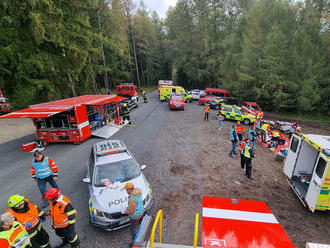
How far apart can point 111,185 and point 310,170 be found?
7652mm

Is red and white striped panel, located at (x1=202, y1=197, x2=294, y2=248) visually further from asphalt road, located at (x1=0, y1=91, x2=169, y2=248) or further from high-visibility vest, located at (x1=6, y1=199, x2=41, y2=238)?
high-visibility vest, located at (x1=6, y1=199, x2=41, y2=238)

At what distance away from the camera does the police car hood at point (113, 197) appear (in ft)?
15.6

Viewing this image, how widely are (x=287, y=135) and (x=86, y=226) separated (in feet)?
51.0

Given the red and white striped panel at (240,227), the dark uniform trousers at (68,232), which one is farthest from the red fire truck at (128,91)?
the dark uniform trousers at (68,232)

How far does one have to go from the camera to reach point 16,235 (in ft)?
10.4

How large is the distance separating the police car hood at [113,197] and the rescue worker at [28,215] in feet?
4.45

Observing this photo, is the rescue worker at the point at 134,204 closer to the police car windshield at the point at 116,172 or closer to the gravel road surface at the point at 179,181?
the gravel road surface at the point at 179,181

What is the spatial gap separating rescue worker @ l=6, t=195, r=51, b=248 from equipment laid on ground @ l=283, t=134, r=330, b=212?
7452 millimetres

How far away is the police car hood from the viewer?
4762 mm

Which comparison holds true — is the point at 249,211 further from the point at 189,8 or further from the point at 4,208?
the point at 189,8

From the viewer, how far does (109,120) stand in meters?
16.2

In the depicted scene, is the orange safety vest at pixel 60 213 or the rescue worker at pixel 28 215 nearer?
the rescue worker at pixel 28 215

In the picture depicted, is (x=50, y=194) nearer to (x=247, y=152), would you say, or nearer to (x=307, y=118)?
(x=247, y=152)

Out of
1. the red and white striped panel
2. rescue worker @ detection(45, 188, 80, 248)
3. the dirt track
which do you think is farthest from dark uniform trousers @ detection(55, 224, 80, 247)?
the red and white striped panel
